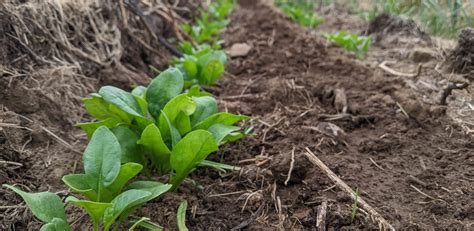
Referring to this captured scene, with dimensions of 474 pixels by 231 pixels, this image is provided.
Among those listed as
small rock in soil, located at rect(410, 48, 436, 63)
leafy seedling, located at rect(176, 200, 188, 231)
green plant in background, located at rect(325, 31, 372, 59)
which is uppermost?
leafy seedling, located at rect(176, 200, 188, 231)

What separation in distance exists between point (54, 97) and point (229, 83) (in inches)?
50.8

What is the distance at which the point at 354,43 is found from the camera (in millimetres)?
4059

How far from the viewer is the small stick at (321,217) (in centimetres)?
166

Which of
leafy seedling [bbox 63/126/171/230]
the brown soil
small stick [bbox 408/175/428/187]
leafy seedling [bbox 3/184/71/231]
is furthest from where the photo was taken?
small stick [bbox 408/175/428/187]

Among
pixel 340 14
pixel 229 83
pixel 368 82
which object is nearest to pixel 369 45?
pixel 368 82

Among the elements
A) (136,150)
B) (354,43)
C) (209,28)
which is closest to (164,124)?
(136,150)

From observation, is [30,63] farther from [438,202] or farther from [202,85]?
[438,202]

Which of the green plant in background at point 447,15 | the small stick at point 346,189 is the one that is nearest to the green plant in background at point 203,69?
the small stick at point 346,189

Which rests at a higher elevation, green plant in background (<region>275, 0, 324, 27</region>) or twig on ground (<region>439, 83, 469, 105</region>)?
twig on ground (<region>439, 83, 469, 105</region>)

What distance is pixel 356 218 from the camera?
168 centimetres

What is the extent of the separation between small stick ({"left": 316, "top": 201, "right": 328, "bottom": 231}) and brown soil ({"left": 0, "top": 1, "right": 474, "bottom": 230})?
0.08 feet

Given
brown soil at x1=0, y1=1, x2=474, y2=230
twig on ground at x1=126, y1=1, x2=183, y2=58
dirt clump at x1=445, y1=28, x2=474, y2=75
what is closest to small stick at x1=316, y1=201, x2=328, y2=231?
brown soil at x1=0, y1=1, x2=474, y2=230

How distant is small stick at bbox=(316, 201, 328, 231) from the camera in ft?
5.46

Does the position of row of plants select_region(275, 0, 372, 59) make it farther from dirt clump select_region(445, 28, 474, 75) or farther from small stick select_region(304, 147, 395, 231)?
small stick select_region(304, 147, 395, 231)
